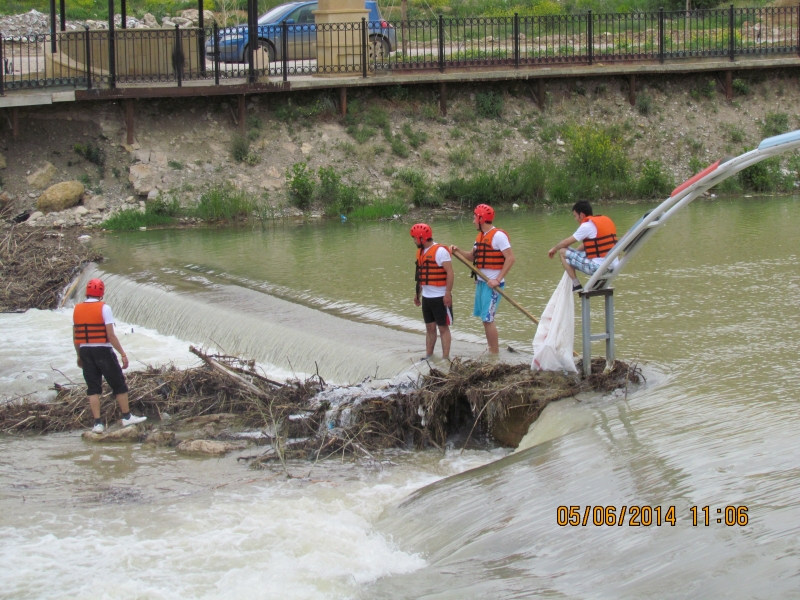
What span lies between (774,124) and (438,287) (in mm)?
18546

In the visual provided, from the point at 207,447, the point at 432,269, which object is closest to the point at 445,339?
the point at 432,269

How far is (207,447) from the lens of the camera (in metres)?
9.16

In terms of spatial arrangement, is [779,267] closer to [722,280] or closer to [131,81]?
[722,280]

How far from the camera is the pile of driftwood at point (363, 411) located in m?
8.70

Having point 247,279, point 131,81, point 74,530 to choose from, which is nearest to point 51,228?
point 131,81

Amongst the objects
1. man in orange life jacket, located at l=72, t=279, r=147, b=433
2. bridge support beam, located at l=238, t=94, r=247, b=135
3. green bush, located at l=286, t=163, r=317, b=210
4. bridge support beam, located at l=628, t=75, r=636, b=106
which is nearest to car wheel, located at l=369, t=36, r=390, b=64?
bridge support beam, located at l=238, t=94, r=247, b=135

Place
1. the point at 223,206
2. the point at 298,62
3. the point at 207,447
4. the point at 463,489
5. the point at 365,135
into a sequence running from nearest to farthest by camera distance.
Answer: the point at 463,489 < the point at 207,447 < the point at 223,206 < the point at 365,135 < the point at 298,62

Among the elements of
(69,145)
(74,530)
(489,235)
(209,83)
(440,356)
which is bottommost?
(74,530)

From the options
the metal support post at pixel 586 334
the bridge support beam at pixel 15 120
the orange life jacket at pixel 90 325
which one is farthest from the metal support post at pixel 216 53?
the metal support post at pixel 586 334

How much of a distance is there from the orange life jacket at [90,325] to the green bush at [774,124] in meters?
20.2

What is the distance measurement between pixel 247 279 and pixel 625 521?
32.1 feet

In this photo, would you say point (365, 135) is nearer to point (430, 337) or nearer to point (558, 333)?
point (430, 337)

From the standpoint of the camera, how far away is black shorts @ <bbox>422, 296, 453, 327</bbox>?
987 centimetres

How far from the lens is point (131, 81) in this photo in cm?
2244
